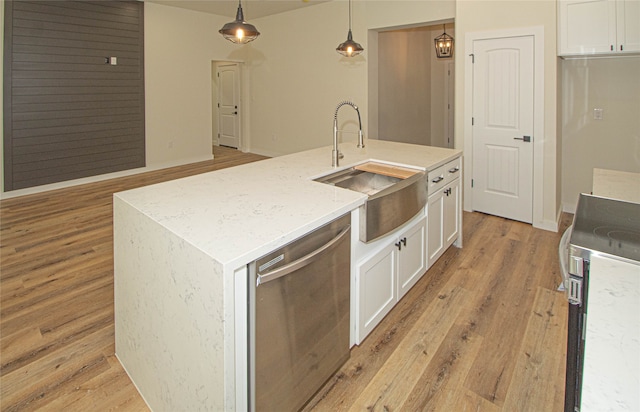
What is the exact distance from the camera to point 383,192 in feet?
6.86

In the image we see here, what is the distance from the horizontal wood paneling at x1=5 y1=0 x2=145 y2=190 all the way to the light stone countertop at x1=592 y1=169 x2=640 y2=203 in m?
6.48

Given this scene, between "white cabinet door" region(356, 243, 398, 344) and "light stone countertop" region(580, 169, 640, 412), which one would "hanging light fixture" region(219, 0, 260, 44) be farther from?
"light stone countertop" region(580, 169, 640, 412)

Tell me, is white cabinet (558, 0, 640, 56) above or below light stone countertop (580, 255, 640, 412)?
above

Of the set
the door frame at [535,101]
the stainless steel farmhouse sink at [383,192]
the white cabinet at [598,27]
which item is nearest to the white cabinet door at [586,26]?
the white cabinet at [598,27]

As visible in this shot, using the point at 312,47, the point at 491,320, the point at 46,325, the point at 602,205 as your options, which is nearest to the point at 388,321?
the point at 491,320

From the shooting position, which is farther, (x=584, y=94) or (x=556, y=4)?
(x=584, y=94)

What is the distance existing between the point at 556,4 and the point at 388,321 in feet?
11.8

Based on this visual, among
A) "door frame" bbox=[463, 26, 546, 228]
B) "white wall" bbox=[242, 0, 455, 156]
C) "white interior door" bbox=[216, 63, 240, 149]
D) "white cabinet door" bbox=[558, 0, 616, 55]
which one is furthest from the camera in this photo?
"white interior door" bbox=[216, 63, 240, 149]

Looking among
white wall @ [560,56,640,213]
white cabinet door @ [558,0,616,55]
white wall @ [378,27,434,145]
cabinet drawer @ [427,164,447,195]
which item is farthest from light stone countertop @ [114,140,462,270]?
white wall @ [378,27,434,145]

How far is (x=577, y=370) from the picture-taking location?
1.17 meters

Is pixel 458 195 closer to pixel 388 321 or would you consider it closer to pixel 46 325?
pixel 388 321

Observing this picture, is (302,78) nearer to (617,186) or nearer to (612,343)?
(617,186)

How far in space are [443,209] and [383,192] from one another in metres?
1.18

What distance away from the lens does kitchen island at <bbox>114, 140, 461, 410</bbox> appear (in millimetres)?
1288
